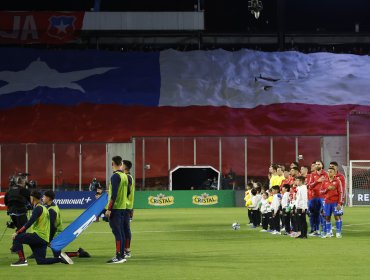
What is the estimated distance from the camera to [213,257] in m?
21.0

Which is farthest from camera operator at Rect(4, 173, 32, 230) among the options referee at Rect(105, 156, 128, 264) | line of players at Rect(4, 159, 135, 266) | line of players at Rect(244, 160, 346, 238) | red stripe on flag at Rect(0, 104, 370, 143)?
red stripe on flag at Rect(0, 104, 370, 143)

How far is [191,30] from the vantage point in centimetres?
7312

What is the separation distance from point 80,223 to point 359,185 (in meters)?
39.6

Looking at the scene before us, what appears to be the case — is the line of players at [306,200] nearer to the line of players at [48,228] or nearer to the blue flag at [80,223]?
the line of players at [48,228]

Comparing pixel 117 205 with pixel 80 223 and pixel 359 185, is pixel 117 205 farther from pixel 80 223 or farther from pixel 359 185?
pixel 359 185

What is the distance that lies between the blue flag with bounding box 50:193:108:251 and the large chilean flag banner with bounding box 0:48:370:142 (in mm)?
41887

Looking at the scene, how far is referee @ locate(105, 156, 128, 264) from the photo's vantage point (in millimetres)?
19375

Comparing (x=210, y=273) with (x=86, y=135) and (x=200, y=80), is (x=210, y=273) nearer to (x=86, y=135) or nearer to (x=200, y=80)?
(x=86, y=135)

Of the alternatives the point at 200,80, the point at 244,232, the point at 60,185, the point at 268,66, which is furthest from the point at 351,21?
the point at 244,232

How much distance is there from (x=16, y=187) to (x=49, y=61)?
4738 centimetres

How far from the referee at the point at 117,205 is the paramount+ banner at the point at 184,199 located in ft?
118

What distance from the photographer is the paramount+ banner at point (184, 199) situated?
55906mm

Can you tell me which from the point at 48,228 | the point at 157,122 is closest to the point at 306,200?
the point at 48,228

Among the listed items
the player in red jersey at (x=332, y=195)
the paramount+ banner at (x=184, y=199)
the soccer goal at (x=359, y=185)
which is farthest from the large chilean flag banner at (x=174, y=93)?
the player in red jersey at (x=332, y=195)
